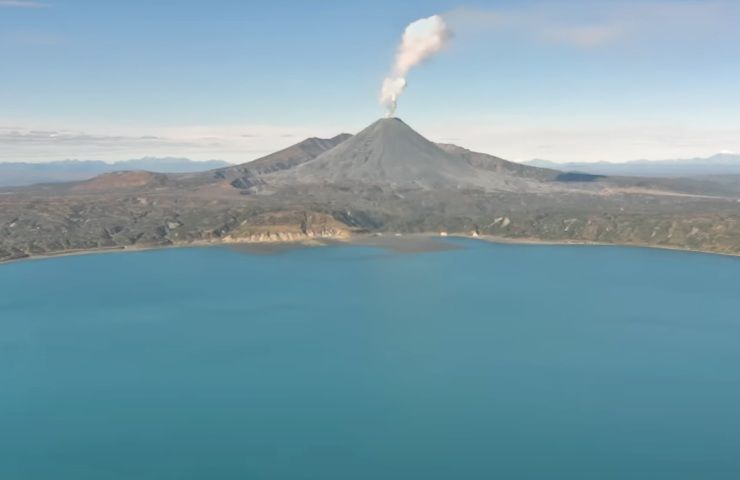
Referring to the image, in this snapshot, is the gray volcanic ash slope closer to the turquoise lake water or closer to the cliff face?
the cliff face

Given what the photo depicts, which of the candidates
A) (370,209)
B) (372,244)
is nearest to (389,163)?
(370,209)

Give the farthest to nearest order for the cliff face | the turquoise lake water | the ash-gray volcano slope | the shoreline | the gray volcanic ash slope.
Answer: the gray volcanic ash slope → the cliff face → the ash-gray volcano slope → the shoreline → the turquoise lake water

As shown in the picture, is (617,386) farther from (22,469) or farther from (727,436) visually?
(22,469)

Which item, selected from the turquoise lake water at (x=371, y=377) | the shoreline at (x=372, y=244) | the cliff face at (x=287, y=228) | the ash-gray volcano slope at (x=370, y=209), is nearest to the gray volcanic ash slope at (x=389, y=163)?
the ash-gray volcano slope at (x=370, y=209)

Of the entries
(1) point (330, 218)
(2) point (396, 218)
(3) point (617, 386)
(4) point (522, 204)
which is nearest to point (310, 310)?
(3) point (617, 386)

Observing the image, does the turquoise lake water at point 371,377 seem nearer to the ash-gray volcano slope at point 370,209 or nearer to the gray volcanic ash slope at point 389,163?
the ash-gray volcano slope at point 370,209

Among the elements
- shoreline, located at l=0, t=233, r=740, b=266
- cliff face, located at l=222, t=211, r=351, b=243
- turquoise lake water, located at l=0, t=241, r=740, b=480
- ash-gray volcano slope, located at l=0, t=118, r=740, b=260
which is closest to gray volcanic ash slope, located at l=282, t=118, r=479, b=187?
ash-gray volcano slope, located at l=0, t=118, r=740, b=260

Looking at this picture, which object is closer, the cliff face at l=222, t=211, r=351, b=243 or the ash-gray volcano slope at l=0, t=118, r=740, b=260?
the ash-gray volcano slope at l=0, t=118, r=740, b=260

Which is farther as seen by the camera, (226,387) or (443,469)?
(226,387)
